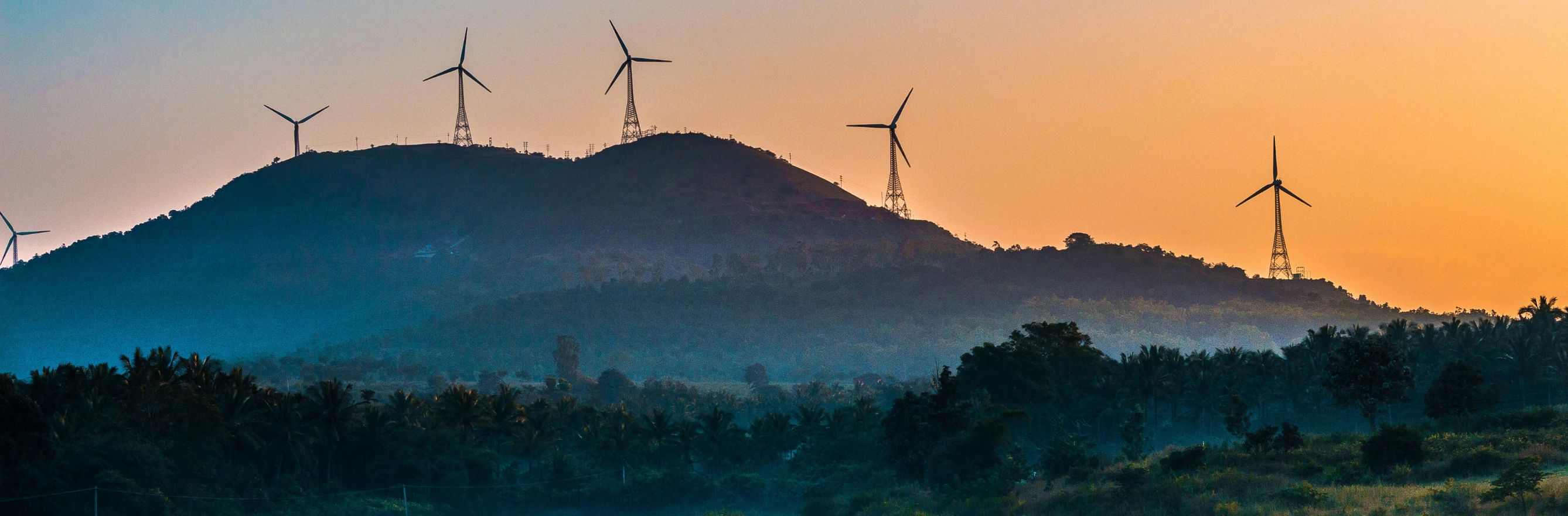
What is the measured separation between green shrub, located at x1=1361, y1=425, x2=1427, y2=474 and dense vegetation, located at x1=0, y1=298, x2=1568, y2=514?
4.8 inches

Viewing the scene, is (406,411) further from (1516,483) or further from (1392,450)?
(1516,483)

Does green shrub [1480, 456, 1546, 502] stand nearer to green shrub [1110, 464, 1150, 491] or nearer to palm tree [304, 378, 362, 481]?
green shrub [1110, 464, 1150, 491]

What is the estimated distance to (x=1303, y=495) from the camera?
8550 cm

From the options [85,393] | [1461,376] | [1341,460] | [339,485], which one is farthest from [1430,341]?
[85,393]

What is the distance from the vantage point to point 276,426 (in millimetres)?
120500

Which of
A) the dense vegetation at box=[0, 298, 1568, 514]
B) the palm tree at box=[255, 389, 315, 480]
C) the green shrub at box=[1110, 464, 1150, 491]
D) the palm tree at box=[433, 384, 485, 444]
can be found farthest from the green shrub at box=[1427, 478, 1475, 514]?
the palm tree at box=[433, 384, 485, 444]

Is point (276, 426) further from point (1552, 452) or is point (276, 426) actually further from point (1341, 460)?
point (1552, 452)

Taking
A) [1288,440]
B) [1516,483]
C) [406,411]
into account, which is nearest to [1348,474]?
[1288,440]

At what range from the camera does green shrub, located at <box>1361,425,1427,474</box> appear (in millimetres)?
91000

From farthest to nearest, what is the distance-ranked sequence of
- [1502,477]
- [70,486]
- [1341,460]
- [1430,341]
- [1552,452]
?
[1430,341], [70,486], [1341,460], [1552,452], [1502,477]

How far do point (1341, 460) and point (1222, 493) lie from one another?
387 inches

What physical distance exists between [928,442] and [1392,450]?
121 feet

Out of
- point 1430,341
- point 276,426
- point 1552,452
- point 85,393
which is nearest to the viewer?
point 1552,452

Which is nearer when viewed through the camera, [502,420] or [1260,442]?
[1260,442]
